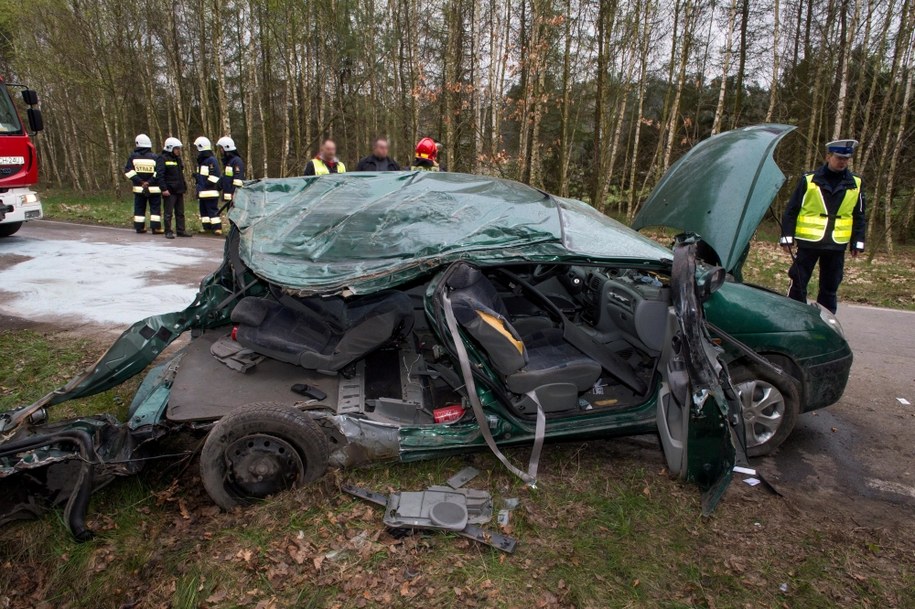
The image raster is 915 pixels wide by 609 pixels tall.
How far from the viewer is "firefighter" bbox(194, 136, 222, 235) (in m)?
10.5

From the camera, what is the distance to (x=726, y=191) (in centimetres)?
348

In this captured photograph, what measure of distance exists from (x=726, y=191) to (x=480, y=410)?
2163 mm

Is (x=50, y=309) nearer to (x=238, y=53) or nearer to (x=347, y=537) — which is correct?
(x=347, y=537)

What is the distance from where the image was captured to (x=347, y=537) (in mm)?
2637

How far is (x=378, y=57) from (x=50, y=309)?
15592mm

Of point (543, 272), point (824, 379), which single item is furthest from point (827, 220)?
point (543, 272)

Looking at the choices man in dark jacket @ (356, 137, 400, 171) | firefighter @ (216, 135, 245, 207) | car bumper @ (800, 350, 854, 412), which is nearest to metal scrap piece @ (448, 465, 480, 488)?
car bumper @ (800, 350, 854, 412)

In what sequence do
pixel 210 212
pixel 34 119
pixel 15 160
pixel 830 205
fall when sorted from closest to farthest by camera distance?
pixel 830 205 → pixel 34 119 → pixel 15 160 → pixel 210 212

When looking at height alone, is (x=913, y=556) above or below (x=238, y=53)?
below

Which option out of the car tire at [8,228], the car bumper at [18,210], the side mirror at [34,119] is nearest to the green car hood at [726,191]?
the side mirror at [34,119]

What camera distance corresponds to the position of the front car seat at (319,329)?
3.14 meters

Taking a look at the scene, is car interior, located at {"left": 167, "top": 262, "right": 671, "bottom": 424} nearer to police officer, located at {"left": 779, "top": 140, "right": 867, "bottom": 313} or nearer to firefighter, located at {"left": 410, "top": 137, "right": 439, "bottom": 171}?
police officer, located at {"left": 779, "top": 140, "right": 867, "bottom": 313}

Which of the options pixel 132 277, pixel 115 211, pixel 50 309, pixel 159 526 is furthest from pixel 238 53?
pixel 159 526

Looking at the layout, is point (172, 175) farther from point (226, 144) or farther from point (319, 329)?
point (319, 329)
